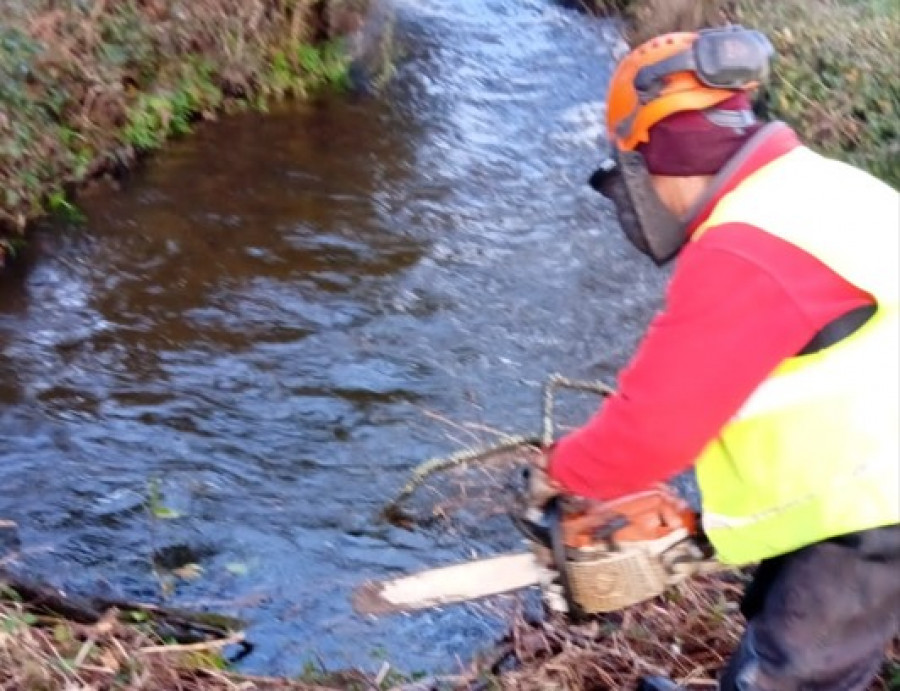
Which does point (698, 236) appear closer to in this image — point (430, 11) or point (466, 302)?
point (466, 302)

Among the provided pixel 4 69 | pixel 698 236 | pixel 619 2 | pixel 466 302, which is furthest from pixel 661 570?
pixel 619 2

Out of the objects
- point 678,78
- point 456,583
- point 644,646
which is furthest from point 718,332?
point 644,646

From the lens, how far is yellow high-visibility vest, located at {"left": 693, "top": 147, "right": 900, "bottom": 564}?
93.1 inches

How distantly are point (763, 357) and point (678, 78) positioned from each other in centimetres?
64

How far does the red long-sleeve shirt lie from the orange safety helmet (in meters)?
0.15

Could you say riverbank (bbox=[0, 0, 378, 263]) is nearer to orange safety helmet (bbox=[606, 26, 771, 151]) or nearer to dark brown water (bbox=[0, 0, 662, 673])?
dark brown water (bbox=[0, 0, 662, 673])

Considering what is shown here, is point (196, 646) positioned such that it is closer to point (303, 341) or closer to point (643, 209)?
point (643, 209)

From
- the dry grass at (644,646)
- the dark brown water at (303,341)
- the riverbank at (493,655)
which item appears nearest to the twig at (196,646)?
the riverbank at (493,655)

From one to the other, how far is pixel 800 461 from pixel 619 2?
11.5m

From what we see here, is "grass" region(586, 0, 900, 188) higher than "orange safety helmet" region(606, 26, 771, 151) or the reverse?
the reverse

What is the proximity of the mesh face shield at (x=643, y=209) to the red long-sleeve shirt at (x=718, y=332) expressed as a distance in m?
0.19

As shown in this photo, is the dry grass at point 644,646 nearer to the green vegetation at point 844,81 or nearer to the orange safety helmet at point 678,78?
the orange safety helmet at point 678,78

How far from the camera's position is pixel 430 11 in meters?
12.4

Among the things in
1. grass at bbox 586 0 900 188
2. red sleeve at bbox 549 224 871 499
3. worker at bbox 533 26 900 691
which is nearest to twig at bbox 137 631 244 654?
worker at bbox 533 26 900 691
